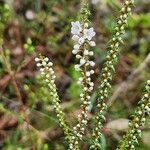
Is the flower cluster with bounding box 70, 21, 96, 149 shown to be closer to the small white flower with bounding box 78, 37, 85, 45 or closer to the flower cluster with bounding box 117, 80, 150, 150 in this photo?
the small white flower with bounding box 78, 37, 85, 45

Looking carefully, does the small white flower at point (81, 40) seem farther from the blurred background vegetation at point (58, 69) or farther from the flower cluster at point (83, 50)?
the blurred background vegetation at point (58, 69)

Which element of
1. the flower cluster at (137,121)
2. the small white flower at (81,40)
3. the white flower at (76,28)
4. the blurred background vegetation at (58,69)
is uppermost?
the blurred background vegetation at (58,69)

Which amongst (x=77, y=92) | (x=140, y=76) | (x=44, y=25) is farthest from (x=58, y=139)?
(x=44, y=25)

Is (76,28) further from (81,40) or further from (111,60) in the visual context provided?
(111,60)

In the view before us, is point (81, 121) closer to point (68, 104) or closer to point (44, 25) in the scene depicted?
point (68, 104)

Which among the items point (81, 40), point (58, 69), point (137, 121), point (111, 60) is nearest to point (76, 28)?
point (81, 40)

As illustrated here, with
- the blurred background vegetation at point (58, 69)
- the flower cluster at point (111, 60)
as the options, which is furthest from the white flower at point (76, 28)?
the blurred background vegetation at point (58, 69)

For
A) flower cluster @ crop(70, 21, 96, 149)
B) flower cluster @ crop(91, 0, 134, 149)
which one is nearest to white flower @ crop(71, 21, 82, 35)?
flower cluster @ crop(70, 21, 96, 149)
